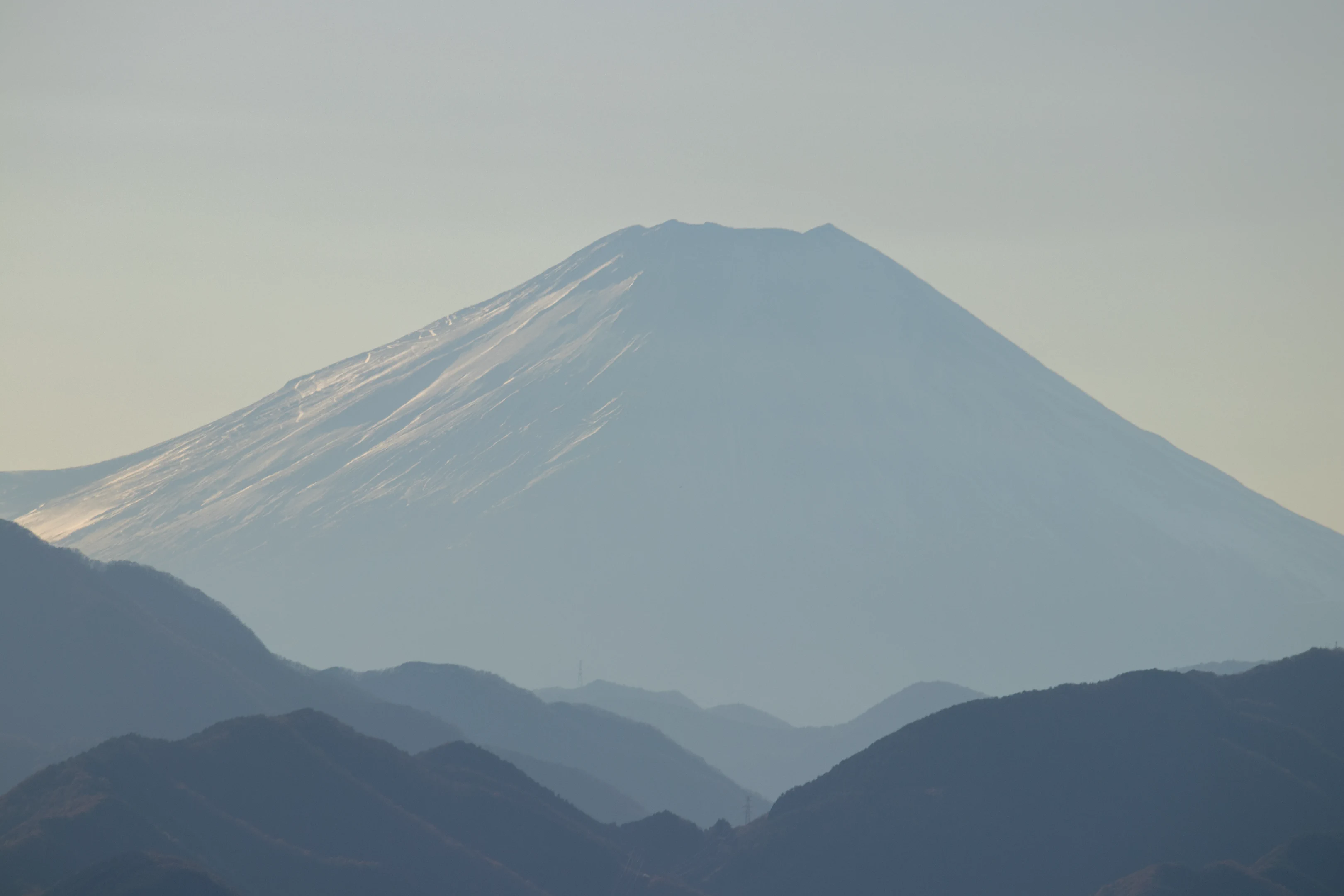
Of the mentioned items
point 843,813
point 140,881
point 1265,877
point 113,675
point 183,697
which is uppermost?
point 113,675

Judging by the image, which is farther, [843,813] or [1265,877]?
[843,813]

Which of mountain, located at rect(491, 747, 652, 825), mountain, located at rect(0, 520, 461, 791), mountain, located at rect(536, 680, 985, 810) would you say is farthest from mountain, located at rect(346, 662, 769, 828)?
mountain, located at rect(536, 680, 985, 810)

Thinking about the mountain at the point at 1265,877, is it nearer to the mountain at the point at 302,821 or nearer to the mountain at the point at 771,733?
the mountain at the point at 302,821

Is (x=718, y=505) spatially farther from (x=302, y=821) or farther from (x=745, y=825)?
(x=302, y=821)

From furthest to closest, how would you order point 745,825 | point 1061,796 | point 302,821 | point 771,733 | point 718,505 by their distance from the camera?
point 718,505
point 771,733
point 745,825
point 1061,796
point 302,821

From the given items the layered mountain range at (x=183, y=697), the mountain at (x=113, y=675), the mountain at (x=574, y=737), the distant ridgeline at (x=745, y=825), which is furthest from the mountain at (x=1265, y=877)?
the mountain at (x=113, y=675)

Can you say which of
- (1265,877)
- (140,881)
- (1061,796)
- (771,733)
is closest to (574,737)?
(771,733)

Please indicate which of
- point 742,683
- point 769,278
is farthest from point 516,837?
point 769,278

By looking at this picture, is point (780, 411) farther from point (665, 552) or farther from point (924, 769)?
point (924, 769)
